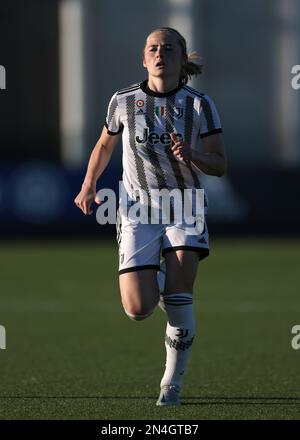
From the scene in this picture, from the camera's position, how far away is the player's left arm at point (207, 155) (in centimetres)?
618

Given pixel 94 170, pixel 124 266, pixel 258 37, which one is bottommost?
pixel 124 266

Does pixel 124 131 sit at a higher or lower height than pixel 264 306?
higher

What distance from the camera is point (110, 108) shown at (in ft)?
22.1

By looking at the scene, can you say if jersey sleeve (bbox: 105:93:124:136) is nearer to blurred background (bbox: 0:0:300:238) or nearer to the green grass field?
the green grass field

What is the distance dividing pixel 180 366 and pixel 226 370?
136cm

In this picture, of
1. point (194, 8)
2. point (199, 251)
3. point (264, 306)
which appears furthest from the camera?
point (194, 8)

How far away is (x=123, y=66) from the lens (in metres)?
27.1

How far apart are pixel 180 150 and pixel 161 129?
442mm

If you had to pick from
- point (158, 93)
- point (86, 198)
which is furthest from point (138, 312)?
point (158, 93)

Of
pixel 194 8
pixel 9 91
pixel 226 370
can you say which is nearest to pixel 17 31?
pixel 9 91

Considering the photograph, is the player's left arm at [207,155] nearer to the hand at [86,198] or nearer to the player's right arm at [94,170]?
the player's right arm at [94,170]

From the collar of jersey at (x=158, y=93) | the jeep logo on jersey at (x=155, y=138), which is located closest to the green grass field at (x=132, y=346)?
the jeep logo on jersey at (x=155, y=138)

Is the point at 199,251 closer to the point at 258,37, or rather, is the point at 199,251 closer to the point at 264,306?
the point at 264,306
